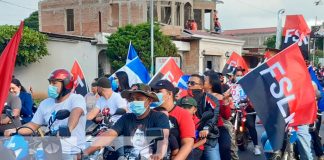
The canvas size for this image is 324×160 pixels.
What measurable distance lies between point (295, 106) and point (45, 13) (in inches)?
1628

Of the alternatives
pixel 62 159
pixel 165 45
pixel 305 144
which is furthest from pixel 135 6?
pixel 62 159

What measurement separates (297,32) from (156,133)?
6650 millimetres

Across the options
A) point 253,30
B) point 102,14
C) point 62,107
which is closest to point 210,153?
point 62,107

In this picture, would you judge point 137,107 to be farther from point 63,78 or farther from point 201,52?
point 201,52

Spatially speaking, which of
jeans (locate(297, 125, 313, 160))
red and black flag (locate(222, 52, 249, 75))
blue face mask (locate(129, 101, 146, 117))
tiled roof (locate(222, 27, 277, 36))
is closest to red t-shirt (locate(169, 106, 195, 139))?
blue face mask (locate(129, 101, 146, 117))

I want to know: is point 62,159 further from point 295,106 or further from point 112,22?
point 112,22

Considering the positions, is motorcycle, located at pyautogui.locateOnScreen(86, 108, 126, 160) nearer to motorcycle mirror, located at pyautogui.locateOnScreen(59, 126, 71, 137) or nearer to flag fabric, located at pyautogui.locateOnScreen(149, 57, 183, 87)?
motorcycle mirror, located at pyautogui.locateOnScreen(59, 126, 71, 137)

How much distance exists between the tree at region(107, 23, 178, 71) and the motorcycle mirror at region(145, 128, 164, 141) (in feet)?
77.8

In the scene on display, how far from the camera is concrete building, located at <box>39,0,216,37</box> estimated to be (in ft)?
135

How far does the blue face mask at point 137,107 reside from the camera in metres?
4.33

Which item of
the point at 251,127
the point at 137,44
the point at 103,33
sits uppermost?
the point at 103,33

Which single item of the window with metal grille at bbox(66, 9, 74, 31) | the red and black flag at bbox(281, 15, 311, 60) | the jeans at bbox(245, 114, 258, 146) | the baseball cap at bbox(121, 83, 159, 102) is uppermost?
the window with metal grille at bbox(66, 9, 74, 31)

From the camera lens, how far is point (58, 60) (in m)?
27.5

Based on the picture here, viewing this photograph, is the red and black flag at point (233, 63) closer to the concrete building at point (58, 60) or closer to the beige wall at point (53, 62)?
the concrete building at point (58, 60)
